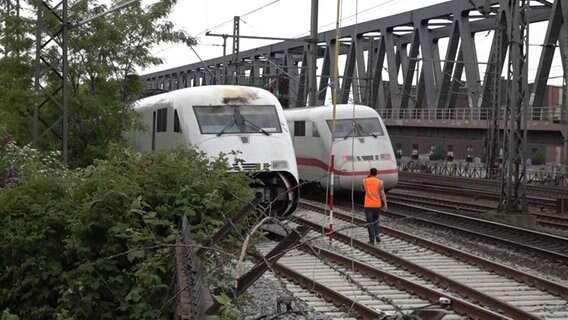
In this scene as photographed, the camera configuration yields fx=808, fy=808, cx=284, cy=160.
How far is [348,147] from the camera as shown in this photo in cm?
2281

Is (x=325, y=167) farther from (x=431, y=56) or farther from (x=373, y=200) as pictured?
(x=431, y=56)

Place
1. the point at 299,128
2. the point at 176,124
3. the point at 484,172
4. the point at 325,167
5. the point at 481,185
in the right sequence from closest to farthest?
1. the point at 176,124
2. the point at 325,167
3. the point at 299,128
4. the point at 481,185
5. the point at 484,172

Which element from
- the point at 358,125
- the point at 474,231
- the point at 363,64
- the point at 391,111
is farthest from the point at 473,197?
the point at 363,64

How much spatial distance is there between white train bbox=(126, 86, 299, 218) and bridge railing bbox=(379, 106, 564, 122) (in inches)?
987

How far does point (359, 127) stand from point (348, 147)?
3.18 feet

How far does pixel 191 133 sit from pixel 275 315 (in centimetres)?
1232

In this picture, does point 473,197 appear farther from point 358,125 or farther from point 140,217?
point 140,217

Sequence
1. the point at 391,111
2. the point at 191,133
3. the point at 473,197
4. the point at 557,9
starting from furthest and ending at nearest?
the point at 391,111, the point at 557,9, the point at 473,197, the point at 191,133

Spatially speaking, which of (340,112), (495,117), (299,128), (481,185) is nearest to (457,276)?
(340,112)

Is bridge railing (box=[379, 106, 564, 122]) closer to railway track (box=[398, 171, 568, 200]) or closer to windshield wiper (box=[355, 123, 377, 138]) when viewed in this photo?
railway track (box=[398, 171, 568, 200])

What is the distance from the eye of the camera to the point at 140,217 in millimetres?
8164

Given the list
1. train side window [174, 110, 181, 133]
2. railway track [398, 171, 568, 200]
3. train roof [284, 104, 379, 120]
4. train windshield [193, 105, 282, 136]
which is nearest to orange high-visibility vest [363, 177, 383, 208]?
train windshield [193, 105, 282, 136]

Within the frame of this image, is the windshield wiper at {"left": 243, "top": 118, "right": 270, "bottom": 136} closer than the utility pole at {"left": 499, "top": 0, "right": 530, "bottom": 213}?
Yes

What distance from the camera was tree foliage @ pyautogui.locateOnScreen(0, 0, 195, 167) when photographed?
756 inches
